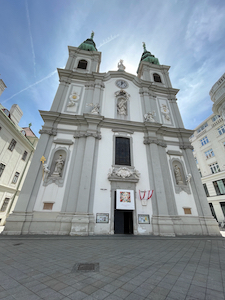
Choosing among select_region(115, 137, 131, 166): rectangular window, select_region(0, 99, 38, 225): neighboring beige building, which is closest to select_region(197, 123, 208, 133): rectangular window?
select_region(115, 137, 131, 166): rectangular window

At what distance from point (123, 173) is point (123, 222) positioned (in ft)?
13.3

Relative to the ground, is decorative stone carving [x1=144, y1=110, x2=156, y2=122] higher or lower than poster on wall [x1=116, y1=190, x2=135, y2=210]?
higher

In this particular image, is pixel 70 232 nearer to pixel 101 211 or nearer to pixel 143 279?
pixel 101 211

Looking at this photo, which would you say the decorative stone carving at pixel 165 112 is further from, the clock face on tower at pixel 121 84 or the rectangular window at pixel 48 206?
the rectangular window at pixel 48 206

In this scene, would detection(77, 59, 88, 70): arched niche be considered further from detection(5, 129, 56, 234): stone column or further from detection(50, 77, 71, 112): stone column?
detection(5, 129, 56, 234): stone column

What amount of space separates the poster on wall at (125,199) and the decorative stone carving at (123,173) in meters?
1.32

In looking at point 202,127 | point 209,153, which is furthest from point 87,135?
point 202,127

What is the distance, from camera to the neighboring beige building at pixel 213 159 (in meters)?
21.2

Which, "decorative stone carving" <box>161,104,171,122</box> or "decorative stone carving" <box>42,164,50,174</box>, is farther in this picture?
"decorative stone carving" <box>161,104,171,122</box>

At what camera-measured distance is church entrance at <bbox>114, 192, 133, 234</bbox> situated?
11109mm

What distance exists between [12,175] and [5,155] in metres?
3.09

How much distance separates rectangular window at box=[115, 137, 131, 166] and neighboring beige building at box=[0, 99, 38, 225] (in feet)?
44.7

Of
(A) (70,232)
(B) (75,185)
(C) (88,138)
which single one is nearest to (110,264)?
(A) (70,232)

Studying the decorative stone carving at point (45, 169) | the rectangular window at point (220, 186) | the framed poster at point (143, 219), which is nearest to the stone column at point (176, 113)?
the framed poster at point (143, 219)
